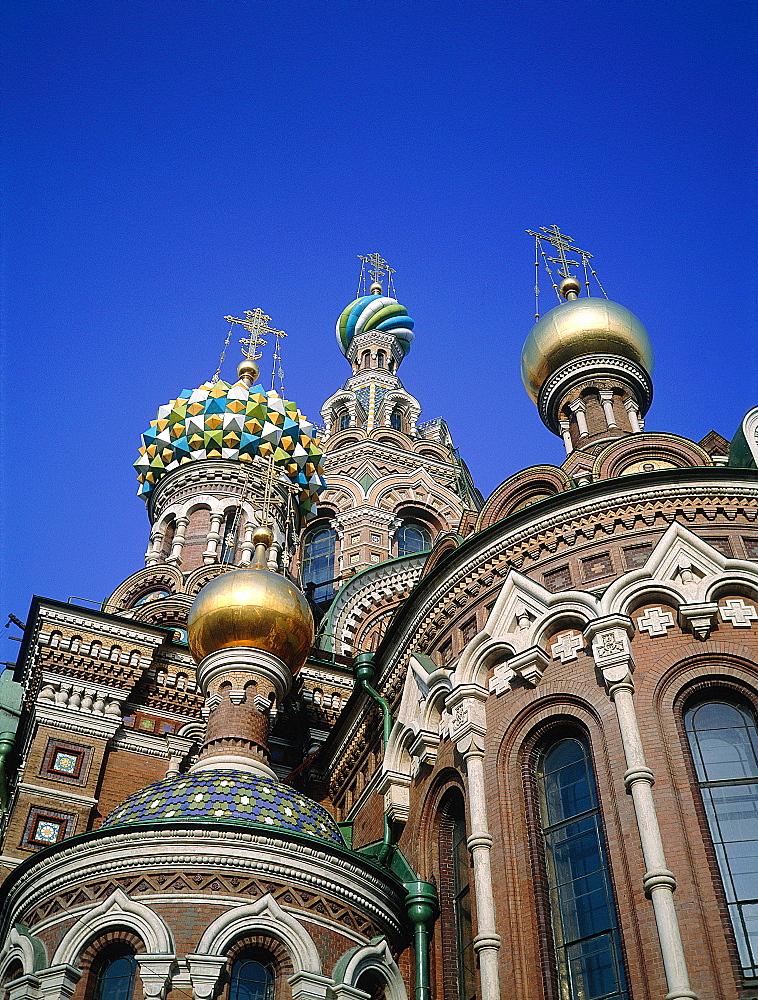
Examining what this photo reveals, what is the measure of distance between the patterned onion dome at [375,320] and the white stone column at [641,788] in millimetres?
22822

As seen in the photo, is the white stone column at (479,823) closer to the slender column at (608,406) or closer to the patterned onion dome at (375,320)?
the slender column at (608,406)

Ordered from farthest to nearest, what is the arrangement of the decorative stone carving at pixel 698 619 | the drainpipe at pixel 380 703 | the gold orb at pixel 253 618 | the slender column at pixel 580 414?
the slender column at pixel 580 414 → the gold orb at pixel 253 618 → the drainpipe at pixel 380 703 → the decorative stone carving at pixel 698 619

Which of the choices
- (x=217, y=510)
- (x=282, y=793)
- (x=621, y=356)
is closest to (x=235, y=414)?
(x=217, y=510)

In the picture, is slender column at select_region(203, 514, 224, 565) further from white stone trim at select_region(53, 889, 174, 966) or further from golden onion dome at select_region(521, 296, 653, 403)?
white stone trim at select_region(53, 889, 174, 966)

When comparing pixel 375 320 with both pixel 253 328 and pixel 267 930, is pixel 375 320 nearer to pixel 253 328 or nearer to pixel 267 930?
pixel 253 328

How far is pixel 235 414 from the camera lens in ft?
71.7

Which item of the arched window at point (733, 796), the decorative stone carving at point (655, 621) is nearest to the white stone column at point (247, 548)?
the decorative stone carving at point (655, 621)

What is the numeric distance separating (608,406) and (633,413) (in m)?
0.36

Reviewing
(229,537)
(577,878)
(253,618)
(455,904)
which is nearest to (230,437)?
(229,537)

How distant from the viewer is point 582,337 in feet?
52.5

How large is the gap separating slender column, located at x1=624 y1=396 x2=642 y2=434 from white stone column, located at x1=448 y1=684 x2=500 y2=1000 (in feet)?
21.4

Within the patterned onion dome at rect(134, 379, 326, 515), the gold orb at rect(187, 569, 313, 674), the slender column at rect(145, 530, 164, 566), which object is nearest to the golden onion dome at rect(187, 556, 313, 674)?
the gold orb at rect(187, 569, 313, 674)

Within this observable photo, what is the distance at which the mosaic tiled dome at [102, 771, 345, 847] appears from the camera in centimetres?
962

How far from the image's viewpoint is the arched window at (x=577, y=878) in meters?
8.06
